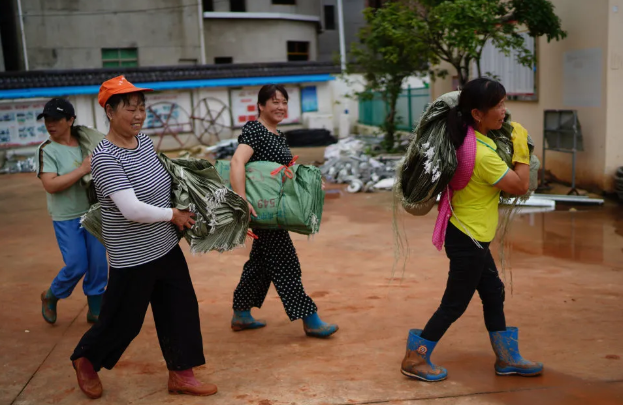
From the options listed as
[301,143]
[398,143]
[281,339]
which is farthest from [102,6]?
[281,339]

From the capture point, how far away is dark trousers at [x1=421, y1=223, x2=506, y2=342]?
131 inches

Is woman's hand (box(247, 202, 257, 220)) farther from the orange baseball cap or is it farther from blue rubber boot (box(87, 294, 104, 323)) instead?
blue rubber boot (box(87, 294, 104, 323))

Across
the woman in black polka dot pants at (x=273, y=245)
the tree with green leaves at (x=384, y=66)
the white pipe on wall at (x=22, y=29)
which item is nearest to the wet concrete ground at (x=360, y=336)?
the woman in black polka dot pants at (x=273, y=245)

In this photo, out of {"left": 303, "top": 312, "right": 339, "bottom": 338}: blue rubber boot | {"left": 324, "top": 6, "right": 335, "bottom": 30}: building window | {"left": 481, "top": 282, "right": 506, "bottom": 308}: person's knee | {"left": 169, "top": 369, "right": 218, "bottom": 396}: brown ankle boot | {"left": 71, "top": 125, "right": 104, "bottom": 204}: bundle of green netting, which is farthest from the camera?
{"left": 324, "top": 6, "right": 335, "bottom": 30}: building window

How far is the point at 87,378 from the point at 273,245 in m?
1.34

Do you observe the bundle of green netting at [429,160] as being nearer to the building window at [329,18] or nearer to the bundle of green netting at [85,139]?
the bundle of green netting at [85,139]

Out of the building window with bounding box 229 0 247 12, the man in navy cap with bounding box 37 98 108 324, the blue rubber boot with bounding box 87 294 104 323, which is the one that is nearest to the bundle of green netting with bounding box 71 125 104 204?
the man in navy cap with bounding box 37 98 108 324

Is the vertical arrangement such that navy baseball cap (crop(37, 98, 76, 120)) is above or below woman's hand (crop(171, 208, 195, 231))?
above

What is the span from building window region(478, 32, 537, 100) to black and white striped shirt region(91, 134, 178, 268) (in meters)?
8.59

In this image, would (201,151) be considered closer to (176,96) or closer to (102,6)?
(176,96)

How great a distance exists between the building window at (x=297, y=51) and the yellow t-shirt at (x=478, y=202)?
79.8ft

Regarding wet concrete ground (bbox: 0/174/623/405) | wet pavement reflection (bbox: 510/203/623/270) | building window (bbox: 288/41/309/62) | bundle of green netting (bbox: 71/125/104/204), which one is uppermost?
building window (bbox: 288/41/309/62)

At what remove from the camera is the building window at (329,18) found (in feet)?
100

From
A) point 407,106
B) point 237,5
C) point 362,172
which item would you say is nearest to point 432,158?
point 362,172
